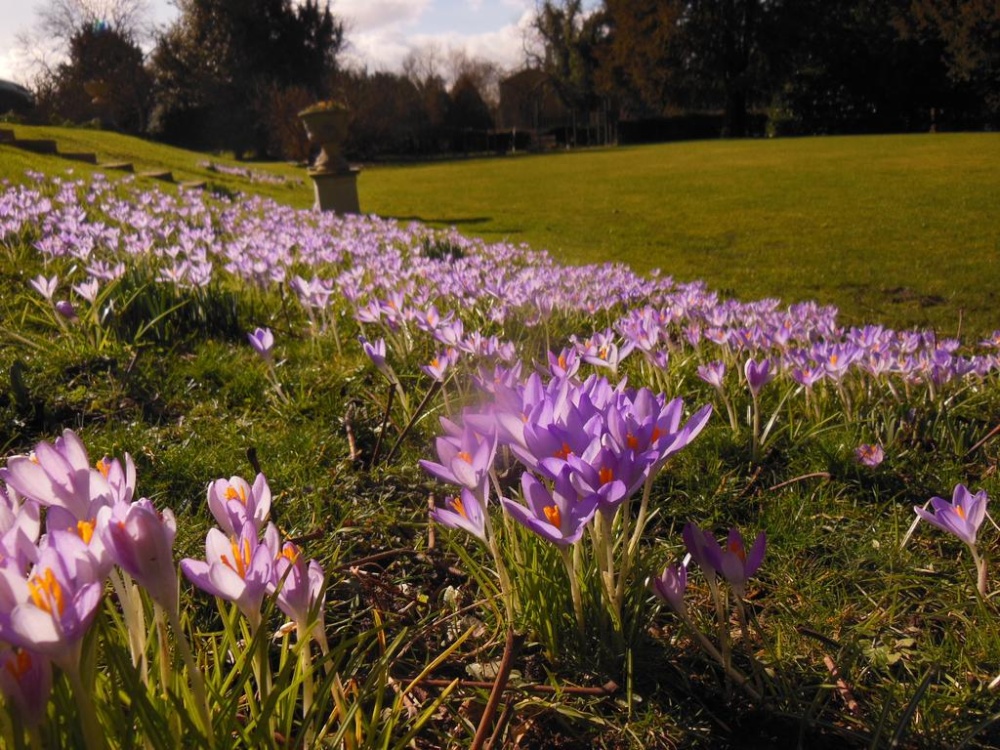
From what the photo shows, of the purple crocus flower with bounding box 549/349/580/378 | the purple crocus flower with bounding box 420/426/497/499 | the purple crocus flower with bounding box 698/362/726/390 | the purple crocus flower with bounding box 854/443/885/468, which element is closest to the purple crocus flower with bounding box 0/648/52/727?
the purple crocus flower with bounding box 420/426/497/499

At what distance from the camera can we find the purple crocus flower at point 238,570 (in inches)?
31.6

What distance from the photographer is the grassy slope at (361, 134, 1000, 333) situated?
6.67 m

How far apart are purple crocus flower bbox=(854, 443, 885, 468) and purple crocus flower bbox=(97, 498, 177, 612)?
1873 millimetres

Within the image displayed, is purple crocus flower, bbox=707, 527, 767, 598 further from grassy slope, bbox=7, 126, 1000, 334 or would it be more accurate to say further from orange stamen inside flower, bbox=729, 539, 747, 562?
grassy slope, bbox=7, 126, 1000, 334

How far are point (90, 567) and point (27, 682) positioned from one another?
0.10 meters

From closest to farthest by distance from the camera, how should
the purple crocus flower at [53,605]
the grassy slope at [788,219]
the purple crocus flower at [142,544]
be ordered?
the purple crocus flower at [53,605] < the purple crocus flower at [142,544] < the grassy slope at [788,219]

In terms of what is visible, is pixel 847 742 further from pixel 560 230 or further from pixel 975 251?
pixel 560 230

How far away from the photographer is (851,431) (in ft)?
7.63

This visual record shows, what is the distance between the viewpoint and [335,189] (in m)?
11.9

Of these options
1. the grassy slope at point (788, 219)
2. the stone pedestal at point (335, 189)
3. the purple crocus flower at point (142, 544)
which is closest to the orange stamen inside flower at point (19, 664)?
the purple crocus flower at point (142, 544)

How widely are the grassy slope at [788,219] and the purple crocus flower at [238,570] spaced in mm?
5410

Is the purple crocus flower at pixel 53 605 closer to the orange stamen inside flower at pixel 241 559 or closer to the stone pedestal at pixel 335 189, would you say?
the orange stamen inside flower at pixel 241 559

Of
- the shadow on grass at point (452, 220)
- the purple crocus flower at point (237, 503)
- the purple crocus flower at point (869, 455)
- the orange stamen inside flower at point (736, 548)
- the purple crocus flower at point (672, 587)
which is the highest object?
the shadow on grass at point (452, 220)

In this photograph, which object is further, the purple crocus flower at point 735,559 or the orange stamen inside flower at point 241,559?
the purple crocus flower at point 735,559
